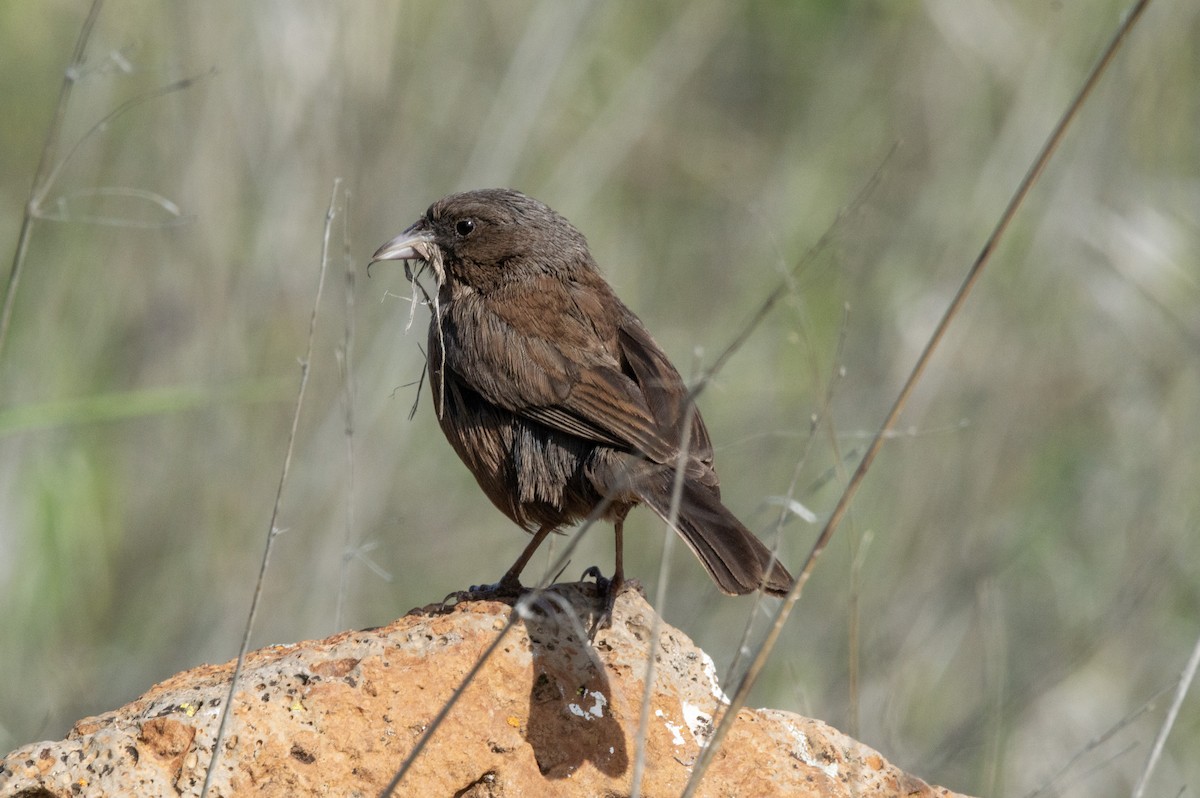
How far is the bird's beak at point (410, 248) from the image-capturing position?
4.77 meters

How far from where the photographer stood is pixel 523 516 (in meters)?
4.28

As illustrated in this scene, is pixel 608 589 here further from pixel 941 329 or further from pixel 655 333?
pixel 655 333

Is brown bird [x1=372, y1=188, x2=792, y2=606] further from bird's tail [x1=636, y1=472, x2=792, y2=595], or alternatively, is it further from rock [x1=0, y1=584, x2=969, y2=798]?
rock [x1=0, y1=584, x2=969, y2=798]

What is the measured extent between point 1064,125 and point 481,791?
1.75 meters

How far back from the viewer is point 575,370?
13.7ft

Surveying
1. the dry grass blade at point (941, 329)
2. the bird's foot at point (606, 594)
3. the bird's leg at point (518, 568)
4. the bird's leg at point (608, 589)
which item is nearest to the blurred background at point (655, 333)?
the bird's leg at point (518, 568)

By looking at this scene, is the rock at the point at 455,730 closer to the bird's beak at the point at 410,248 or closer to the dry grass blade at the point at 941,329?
the dry grass blade at the point at 941,329

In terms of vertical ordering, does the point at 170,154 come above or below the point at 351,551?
above

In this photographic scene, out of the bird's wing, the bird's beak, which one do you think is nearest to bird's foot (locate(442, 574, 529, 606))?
the bird's wing

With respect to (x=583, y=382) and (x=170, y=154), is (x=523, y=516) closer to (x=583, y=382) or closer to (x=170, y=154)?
(x=583, y=382)

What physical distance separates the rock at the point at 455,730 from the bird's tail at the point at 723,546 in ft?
0.68

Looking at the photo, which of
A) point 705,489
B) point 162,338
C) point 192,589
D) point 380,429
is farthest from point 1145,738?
point 162,338

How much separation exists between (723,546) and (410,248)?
1797mm

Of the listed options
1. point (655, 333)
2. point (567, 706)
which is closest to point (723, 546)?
point (567, 706)
